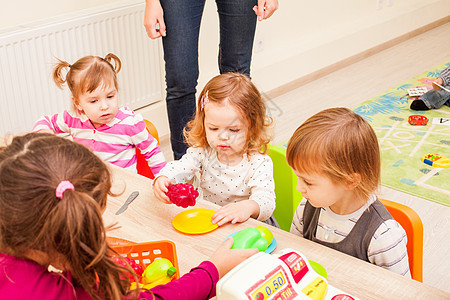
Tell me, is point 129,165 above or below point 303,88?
above

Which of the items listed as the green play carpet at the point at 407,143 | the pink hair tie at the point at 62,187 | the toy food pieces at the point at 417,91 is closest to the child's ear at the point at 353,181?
the pink hair tie at the point at 62,187

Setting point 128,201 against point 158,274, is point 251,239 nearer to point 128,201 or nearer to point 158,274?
point 158,274

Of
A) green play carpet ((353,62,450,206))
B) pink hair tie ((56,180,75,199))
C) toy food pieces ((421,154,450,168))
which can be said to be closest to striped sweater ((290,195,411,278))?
pink hair tie ((56,180,75,199))

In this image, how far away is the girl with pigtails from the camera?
1653 millimetres

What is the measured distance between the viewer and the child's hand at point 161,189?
1212 millimetres

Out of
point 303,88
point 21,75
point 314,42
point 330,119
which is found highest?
point 330,119

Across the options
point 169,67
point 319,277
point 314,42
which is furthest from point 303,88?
point 319,277

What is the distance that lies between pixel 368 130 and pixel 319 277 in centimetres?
38

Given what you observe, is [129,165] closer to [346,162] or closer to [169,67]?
[169,67]

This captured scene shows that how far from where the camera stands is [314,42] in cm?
382

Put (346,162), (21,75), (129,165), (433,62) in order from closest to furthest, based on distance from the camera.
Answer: (346,162) < (129,165) < (21,75) < (433,62)

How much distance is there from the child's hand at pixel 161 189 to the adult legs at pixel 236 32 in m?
0.89

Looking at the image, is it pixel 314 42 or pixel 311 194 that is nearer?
pixel 311 194

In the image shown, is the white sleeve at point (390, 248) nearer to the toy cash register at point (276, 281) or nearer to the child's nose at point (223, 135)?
the toy cash register at point (276, 281)
